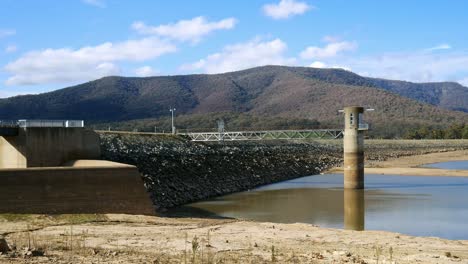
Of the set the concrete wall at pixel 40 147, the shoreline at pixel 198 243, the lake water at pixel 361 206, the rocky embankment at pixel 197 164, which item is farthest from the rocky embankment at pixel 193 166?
the shoreline at pixel 198 243

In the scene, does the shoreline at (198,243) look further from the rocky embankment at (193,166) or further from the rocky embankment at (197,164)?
the rocky embankment at (197,164)

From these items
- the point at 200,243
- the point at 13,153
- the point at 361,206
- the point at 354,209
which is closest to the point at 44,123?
the point at 13,153

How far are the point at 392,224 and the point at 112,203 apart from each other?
1426 centimetres

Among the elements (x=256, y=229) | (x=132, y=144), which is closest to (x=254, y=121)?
(x=132, y=144)

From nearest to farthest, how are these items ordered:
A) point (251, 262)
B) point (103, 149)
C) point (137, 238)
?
point (251, 262) → point (137, 238) → point (103, 149)

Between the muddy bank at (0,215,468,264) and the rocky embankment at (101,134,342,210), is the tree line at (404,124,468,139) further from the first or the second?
the muddy bank at (0,215,468,264)

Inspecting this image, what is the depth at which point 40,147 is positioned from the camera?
113 ft

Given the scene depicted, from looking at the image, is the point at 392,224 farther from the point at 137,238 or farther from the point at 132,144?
the point at 132,144

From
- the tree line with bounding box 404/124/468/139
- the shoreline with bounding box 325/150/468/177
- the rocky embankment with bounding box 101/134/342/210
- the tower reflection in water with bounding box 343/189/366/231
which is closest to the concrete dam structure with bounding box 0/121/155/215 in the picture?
the rocky embankment with bounding box 101/134/342/210

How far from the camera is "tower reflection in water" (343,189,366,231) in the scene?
30.9 m

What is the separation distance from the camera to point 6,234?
20.8 meters

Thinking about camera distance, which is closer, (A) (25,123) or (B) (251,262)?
(B) (251,262)

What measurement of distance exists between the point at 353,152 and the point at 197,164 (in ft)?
43.8

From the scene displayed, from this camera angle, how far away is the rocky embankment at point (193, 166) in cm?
4200
